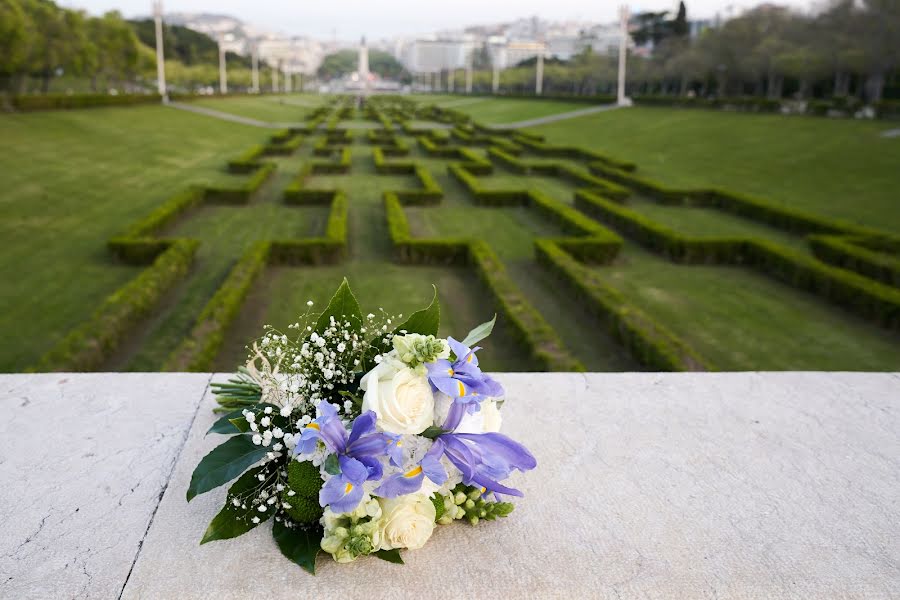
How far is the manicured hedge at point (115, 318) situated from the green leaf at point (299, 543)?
5867mm

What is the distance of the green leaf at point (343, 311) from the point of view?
1.93 metres

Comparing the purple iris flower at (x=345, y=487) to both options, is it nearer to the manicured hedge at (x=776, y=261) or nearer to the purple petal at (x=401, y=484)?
the purple petal at (x=401, y=484)

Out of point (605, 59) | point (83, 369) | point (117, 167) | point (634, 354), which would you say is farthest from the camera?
point (605, 59)

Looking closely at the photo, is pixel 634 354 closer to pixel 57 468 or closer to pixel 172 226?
pixel 57 468

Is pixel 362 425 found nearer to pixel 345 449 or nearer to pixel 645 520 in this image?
pixel 345 449

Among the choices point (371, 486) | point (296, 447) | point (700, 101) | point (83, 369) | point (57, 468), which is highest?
point (700, 101)

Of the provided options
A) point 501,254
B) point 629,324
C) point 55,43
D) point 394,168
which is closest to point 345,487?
point 629,324

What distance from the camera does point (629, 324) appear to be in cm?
787

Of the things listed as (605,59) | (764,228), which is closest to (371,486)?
(764,228)

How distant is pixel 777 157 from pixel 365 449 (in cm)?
2464

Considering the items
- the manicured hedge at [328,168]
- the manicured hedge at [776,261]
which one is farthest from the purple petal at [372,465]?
the manicured hedge at [328,168]

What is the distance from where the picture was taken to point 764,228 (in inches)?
592

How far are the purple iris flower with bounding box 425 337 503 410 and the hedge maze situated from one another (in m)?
5.20

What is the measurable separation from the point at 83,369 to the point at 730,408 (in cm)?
628
